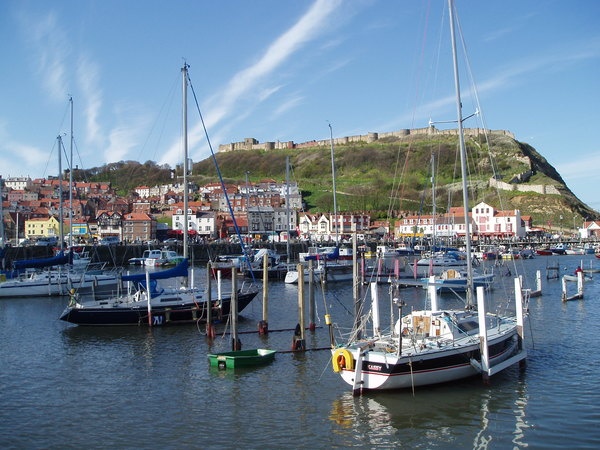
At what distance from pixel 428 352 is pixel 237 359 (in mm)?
7812

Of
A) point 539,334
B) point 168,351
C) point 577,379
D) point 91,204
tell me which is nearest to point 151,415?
point 168,351

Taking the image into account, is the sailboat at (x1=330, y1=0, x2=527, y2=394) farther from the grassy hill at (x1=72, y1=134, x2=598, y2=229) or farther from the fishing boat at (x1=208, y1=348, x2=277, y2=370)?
the grassy hill at (x1=72, y1=134, x2=598, y2=229)

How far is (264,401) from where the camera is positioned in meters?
19.4

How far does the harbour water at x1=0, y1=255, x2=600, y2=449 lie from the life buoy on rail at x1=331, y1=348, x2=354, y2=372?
107 centimetres

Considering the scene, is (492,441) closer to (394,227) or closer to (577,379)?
(577,379)

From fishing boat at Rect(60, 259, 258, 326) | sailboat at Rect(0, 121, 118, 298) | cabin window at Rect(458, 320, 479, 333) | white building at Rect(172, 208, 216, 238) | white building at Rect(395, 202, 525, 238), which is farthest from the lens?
white building at Rect(172, 208, 216, 238)

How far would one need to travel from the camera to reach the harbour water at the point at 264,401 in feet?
53.3

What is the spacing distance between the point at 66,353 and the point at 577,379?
21.0 meters

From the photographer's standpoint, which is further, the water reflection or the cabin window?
the cabin window

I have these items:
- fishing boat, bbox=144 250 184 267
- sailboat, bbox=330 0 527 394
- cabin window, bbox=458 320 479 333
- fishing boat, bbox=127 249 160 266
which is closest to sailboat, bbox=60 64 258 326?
sailboat, bbox=330 0 527 394

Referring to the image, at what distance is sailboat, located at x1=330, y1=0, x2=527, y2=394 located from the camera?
61.2 feet

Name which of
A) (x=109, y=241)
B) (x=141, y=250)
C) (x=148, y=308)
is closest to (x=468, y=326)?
(x=148, y=308)

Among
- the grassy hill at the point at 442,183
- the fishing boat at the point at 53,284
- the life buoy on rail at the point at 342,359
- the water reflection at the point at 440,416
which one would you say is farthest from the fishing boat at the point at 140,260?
the water reflection at the point at 440,416

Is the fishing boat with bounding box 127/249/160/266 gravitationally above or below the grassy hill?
below
